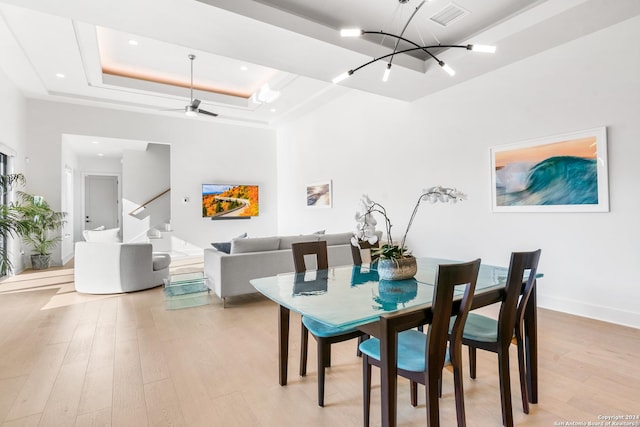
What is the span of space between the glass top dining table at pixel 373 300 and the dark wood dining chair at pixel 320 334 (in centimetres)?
11

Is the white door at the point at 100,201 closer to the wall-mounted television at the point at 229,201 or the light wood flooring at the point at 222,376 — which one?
the wall-mounted television at the point at 229,201

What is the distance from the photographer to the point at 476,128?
14.3 ft

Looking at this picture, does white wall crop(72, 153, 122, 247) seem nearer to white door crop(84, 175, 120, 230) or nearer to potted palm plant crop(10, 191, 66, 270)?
white door crop(84, 175, 120, 230)

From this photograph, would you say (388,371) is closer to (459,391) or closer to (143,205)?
(459,391)

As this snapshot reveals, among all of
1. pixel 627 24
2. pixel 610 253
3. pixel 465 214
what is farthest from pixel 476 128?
pixel 610 253

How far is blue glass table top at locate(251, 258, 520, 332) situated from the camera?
4.81ft

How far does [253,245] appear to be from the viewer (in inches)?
162

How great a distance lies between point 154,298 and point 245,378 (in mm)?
2665

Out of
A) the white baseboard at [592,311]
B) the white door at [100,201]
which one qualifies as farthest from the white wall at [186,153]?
the white baseboard at [592,311]

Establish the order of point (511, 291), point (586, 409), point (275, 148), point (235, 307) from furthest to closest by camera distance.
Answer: point (275, 148) < point (235, 307) < point (586, 409) < point (511, 291)

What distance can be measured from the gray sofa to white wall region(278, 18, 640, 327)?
1.90m

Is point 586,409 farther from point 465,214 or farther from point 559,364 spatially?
point 465,214

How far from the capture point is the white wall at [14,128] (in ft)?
16.8

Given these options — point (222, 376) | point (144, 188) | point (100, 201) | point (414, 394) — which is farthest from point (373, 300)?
point (100, 201)
